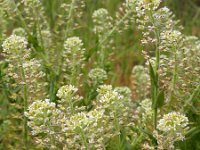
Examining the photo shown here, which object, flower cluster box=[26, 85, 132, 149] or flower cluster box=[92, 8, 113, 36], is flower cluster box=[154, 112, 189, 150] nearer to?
flower cluster box=[26, 85, 132, 149]

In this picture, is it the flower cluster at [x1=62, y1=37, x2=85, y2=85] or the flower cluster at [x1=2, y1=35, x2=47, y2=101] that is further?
the flower cluster at [x1=62, y1=37, x2=85, y2=85]

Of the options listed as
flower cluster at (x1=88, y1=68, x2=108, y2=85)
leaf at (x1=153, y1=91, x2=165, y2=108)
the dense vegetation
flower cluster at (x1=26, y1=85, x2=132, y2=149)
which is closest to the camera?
flower cluster at (x1=26, y1=85, x2=132, y2=149)

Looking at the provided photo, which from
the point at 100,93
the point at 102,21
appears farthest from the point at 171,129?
the point at 102,21

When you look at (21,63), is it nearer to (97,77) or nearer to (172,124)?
(97,77)

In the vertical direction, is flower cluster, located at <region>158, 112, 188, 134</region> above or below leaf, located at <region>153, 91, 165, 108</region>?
below

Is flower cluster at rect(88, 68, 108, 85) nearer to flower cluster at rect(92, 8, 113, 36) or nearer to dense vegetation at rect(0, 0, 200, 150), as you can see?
dense vegetation at rect(0, 0, 200, 150)

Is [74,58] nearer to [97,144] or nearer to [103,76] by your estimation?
[103,76]

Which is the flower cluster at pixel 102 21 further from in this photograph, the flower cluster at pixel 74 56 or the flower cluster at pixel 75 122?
the flower cluster at pixel 75 122

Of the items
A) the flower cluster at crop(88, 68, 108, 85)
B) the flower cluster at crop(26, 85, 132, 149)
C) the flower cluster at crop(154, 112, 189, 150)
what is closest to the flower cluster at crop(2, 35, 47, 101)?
the flower cluster at crop(26, 85, 132, 149)

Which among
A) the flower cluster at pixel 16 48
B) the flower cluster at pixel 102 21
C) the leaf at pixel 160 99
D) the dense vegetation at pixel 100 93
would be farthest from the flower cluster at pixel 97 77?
the leaf at pixel 160 99

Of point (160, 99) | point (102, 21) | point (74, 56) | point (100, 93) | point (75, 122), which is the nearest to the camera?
point (75, 122)

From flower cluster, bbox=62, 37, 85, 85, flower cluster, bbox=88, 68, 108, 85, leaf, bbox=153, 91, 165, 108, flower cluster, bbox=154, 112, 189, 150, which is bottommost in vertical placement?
flower cluster, bbox=154, 112, 189, 150

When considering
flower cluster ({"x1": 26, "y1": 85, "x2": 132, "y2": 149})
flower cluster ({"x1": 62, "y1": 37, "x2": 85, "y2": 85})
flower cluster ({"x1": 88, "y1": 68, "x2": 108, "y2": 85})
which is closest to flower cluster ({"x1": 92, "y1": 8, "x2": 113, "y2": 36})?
flower cluster ({"x1": 88, "y1": 68, "x2": 108, "y2": 85})

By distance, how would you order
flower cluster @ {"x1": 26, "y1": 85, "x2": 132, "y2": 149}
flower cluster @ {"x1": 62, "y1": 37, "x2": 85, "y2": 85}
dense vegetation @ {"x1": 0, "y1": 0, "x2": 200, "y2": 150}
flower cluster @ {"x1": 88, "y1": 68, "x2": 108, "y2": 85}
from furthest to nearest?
flower cluster @ {"x1": 88, "y1": 68, "x2": 108, "y2": 85}
flower cluster @ {"x1": 62, "y1": 37, "x2": 85, "y2": 85}
dense vegetation @ {"x1": 0, "y1": 0, "x2": 200, "y2": 150}
flower cluster @ {"x1": 26, "y1": 85, "x2": 132, "y2": 149}
